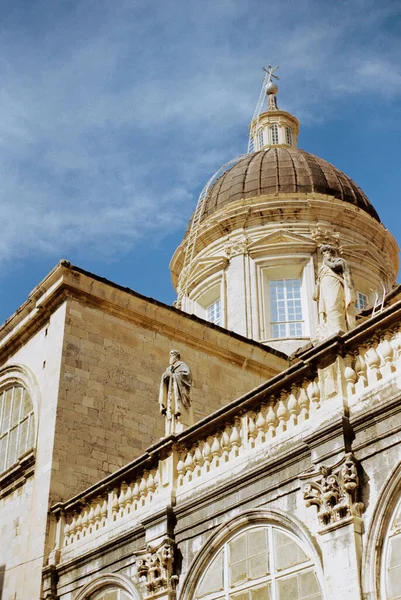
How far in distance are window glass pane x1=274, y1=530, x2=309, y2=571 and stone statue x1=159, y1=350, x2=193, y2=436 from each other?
3.25 metres

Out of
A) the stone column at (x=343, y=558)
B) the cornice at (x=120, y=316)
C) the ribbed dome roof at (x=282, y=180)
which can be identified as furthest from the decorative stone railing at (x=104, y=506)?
the ribbed dome roof at (x=282, y=180)

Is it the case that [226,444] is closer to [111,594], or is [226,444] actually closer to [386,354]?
[386,354]

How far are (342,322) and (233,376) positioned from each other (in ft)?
28.2

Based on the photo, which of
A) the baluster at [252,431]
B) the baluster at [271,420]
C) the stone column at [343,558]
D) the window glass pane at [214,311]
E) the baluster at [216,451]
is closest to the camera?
the stone column at [343,558]

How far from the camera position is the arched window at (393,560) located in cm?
941

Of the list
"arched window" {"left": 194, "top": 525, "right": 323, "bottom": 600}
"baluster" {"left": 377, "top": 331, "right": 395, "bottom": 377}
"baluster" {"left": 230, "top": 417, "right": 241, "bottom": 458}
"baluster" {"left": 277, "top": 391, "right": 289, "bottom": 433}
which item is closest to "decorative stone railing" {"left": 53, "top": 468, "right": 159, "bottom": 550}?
"baluster" {"left": 230, "top": 417, "right": 241, "bottom": 458}

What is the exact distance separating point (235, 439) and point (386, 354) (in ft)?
9.77

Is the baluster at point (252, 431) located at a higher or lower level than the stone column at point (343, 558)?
higher

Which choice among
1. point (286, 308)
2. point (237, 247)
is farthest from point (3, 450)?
point (237, 247)

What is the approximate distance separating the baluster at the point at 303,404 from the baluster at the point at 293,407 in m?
0.08

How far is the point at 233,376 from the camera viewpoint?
2028 cm

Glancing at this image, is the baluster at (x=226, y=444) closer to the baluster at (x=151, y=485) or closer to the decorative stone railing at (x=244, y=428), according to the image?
the decorative stone railing at (x=244, y=428)

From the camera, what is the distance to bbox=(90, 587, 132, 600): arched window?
13906 mm

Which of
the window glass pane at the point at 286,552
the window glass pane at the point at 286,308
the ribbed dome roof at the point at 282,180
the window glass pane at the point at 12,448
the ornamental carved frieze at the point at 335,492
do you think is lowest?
the window glass pane at the point at 286,552
